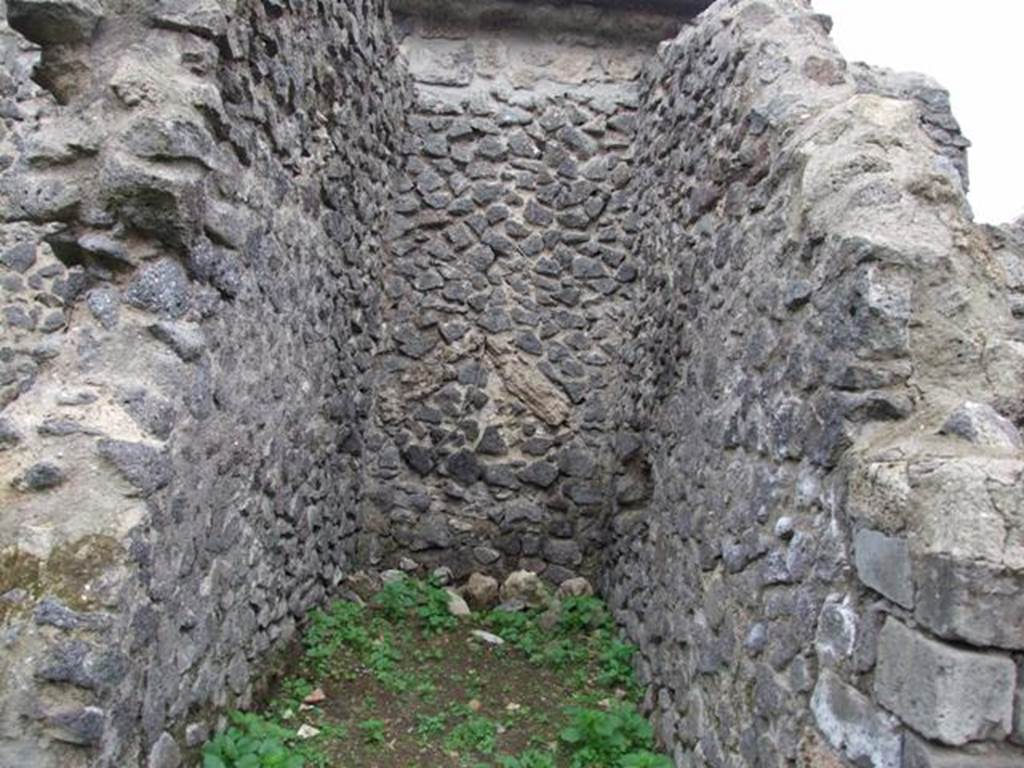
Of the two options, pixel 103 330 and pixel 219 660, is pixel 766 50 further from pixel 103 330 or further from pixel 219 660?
pixel 219 660

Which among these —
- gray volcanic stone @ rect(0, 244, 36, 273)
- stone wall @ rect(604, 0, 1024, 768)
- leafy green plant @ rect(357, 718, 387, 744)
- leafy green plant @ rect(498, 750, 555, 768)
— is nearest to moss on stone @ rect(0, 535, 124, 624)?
leafy green plant @ rect(357, 718, 387, 744)

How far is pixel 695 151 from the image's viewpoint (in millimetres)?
4191

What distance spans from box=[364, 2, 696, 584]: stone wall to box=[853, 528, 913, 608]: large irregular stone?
3024 mm

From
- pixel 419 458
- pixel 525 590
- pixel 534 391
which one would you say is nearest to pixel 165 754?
pixel 525 590

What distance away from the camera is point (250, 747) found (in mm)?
3014

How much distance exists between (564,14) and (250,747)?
4659mm

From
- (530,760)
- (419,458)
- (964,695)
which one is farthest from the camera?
(419,458)

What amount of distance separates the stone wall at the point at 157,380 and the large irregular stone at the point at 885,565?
184 centimetres

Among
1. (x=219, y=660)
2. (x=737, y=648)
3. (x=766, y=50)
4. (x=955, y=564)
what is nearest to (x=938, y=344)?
(x=955, y=564)

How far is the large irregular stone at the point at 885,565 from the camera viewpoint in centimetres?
192

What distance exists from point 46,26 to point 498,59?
3.52m

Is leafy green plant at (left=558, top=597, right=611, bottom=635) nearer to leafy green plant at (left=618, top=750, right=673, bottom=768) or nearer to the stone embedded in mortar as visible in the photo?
leafy green plant at (left=618, top=750, right=673, bottom=768)

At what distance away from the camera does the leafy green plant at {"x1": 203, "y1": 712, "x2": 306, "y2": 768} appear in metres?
2.91

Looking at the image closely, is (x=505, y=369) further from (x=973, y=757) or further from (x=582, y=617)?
(x=973, y=757)
